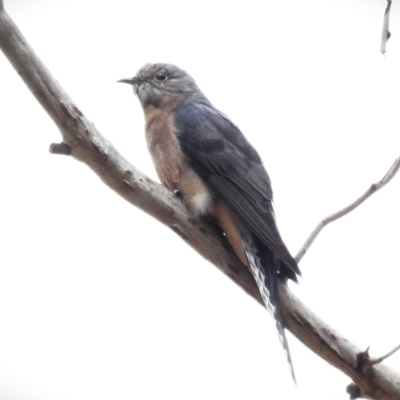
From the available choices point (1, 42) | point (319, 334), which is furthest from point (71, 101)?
point (319, 334)

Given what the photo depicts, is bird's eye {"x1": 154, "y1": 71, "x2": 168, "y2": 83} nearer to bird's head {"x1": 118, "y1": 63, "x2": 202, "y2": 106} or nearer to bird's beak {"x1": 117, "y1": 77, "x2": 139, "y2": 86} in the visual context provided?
bird's head {"x1": 118, "y1": 63, "x2": 202, "y2": 106}

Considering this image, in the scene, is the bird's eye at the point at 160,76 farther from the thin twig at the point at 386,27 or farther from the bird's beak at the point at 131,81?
the thin twig at the point at 386,27

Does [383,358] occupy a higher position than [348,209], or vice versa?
[348,209]

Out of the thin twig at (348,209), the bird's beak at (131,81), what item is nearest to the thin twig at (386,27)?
Answer: the thin twig at (348,209)

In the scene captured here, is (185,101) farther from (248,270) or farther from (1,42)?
(1,42)

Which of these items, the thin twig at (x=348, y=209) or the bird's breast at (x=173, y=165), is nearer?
the thin twig at (x=348, y=209)

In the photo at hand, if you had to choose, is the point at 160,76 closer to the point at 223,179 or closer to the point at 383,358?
the point at 223,179

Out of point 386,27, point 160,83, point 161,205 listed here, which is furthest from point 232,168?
point 386,27
